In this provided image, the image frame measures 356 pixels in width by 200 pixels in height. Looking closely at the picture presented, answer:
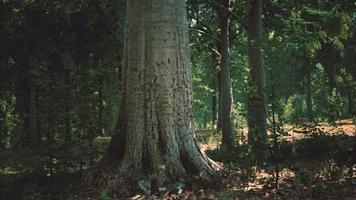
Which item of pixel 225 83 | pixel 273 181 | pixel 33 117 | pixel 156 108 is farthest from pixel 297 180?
pixel 33 117

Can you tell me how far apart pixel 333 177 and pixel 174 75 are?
328 centimetres

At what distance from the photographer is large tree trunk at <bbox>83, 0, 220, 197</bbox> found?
7.46 meters

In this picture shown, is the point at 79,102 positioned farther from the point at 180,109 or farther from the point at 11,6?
the point at 11,6

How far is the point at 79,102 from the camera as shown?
27.9 feet

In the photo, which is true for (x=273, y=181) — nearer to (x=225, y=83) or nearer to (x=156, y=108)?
(x=156, y=108)

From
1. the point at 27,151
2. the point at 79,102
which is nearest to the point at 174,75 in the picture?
the point at 79,102

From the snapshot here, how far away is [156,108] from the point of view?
24.9 ft

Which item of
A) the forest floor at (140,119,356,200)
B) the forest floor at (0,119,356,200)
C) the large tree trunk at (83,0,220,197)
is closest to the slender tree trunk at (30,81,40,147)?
the forest floor at (0,119,356,200)

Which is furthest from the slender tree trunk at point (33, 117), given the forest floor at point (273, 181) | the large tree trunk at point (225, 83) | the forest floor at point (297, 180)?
the forest floor at point (297, 180)

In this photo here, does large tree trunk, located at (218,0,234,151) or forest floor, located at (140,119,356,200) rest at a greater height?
large tree trunk, located at (218,0,234,151)

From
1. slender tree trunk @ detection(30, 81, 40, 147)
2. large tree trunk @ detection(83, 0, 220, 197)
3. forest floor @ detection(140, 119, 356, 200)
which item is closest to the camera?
forest floor @ detection(140, 119, 356, 200)

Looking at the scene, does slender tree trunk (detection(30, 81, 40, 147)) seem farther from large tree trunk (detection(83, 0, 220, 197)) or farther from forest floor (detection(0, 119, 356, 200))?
large tree trunk (detection(83, 0, 220, 197))

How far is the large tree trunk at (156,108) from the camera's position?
7.46 meters

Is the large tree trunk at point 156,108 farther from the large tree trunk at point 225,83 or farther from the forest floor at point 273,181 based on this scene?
the large tree trunk at point 225,83
